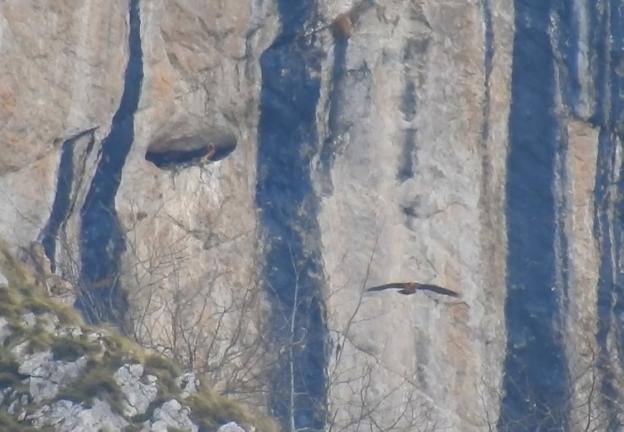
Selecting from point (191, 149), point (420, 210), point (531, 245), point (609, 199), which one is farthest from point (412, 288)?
point (191, 149)

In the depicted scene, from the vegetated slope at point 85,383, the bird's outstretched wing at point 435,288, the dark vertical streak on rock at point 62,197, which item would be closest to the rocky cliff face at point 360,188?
the dark vertical streak on rock at point 62,197

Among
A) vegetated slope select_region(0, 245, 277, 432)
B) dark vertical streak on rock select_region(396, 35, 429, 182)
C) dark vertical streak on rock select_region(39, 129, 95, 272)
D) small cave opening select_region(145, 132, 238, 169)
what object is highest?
dark vertical streak on rock select_region(396, 35, 429, 182)

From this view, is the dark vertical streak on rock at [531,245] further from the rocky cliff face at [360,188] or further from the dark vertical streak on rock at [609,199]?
the dark vertical streak on rock at [609,199]

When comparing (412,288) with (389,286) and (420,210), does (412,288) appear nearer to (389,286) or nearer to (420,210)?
(389,286)

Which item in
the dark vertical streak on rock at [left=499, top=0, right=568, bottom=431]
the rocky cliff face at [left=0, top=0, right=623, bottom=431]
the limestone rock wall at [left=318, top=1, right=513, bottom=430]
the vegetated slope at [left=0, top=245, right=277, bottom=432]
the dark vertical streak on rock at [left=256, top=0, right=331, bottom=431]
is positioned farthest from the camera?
the dark vertical streak on rock at [left=499, top=0, right=568, bottom=431]

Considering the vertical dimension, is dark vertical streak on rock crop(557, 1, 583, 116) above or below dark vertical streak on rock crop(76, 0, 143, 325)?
above

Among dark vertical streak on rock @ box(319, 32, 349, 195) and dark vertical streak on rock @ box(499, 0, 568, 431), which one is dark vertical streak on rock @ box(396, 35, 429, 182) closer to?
dark vertical streak on rock @ box(319, 32, 349, 195)

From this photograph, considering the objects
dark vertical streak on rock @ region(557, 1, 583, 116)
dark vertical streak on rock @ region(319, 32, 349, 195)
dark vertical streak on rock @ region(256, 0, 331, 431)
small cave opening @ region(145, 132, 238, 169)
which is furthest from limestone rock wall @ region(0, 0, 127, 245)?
dark vertical streak on rock @ region(557, 1, 583, 116)

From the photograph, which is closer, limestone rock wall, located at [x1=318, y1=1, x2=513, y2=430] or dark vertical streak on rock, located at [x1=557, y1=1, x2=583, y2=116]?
limestone rock wall, located at [x1=318, y1=1, x2=513, y2=430]
